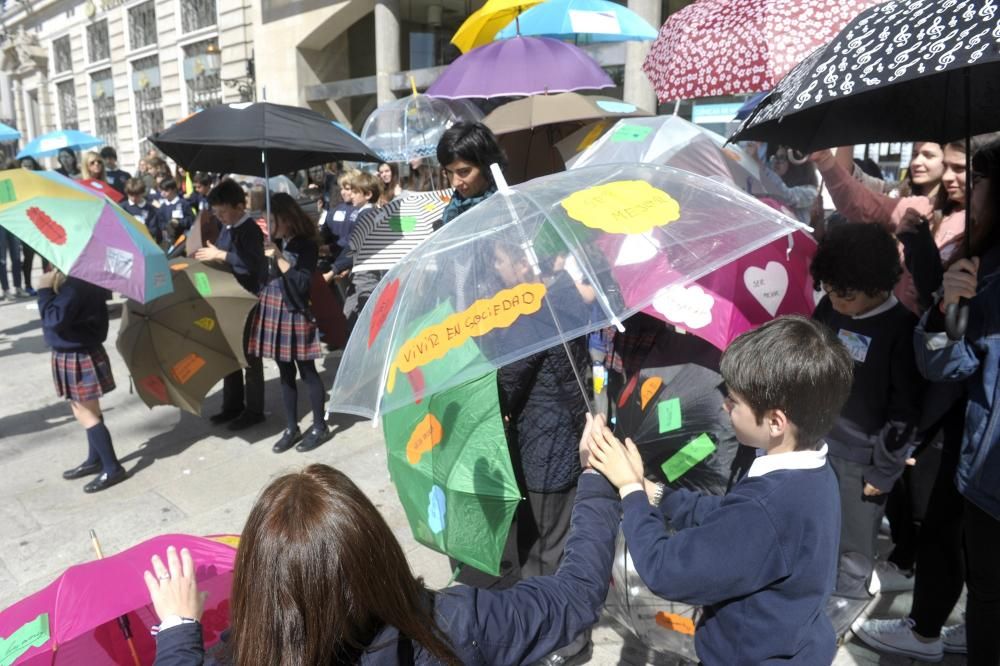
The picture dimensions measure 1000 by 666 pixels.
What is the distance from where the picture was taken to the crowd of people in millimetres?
1110

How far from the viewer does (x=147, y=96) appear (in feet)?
74.0

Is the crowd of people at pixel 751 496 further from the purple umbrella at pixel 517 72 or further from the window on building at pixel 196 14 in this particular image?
the window on building at pixel 196 14

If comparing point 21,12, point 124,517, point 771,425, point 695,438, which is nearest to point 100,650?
point 771,425

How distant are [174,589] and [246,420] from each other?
162 inches

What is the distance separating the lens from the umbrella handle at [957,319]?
199 centimetres

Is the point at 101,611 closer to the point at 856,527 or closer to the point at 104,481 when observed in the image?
the point at 856,527

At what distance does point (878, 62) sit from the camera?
1.70 meters

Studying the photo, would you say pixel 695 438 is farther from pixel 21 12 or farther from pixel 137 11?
pixel 21 12

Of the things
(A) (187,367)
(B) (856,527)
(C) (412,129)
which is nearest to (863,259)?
(B) (856,527)

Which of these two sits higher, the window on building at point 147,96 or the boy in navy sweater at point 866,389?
the window on building at point 147,96

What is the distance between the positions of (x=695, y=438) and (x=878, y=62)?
135 cm

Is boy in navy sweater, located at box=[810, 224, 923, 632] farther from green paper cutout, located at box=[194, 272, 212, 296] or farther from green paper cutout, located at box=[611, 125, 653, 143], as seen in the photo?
green paper cutout, located at box=[194, 272, 212, 296]

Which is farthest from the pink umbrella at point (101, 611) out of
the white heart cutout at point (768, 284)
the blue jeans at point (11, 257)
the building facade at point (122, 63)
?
the building facade at point (122, 63)

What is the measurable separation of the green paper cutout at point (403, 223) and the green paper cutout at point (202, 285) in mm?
1309
